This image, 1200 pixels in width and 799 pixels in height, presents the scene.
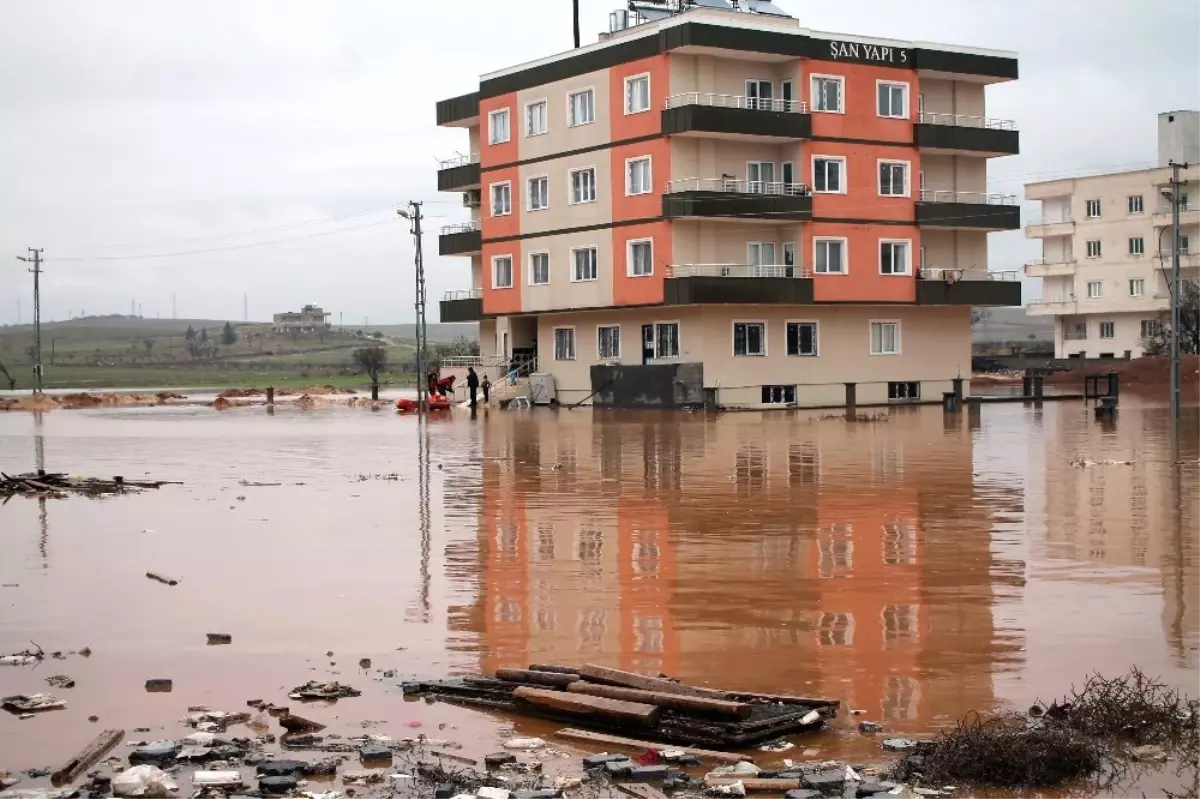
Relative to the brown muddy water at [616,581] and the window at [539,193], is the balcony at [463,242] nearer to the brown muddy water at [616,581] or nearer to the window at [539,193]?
the window at [539,193]

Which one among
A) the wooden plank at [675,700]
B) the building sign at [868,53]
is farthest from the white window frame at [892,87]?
the wooden plank at [675,700]

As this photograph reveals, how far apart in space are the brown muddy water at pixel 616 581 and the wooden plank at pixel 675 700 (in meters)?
0.45

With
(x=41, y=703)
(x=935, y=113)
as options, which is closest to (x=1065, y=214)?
(x=935, y=113)

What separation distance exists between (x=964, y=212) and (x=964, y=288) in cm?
341

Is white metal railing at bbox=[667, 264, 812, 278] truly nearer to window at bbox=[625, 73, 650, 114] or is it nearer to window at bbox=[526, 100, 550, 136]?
window at bbox=[625, 73, 650, 114]

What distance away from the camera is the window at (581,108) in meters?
63.9

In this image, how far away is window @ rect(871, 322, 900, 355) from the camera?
6538 centimetres

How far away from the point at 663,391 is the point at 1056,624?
46.6 metres

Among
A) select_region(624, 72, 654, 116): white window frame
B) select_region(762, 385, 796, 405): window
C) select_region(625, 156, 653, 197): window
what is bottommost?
select_region(762, 385, 796, 405): window

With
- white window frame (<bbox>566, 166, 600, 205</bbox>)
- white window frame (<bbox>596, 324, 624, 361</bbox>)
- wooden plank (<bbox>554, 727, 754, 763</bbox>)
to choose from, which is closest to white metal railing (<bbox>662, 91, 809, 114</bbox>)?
white window frame (<bbox>566, 166, 600, 205</bbox>)

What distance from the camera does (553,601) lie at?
1512 centimetres

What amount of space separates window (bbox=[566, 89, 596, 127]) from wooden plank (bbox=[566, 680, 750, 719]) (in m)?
55.2

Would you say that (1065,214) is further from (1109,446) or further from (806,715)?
(806,715)

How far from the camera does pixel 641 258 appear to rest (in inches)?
2420
